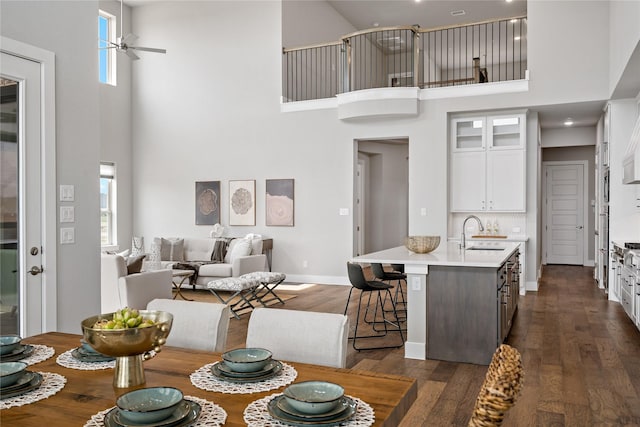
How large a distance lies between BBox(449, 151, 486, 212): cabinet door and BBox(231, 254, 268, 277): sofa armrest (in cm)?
327

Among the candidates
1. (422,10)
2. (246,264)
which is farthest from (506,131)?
(246,264)

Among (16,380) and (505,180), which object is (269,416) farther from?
(505,180)

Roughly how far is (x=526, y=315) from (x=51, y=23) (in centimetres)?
573

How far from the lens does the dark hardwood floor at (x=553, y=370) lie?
3.21 m

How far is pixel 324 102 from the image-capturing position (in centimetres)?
899

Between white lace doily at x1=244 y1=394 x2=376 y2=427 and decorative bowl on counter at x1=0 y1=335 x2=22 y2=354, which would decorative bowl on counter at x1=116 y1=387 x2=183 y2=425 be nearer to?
white lace doily at x1=244 y1=394 x2=376 y2=427

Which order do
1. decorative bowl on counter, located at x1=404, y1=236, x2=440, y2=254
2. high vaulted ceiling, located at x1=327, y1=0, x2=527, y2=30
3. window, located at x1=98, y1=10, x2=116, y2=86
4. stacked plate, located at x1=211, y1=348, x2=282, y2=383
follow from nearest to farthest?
stacked plate, located at x1=211, y1=348, x2=282, y2=383, decorative bowl on counter, located at x1=404, y1=236, x2=440, y2=254, window, located at x1=98, y1=10, x2=116, y2=86, high vaulted ceiling, located at x1=327, y1=0, x2=527, y2=30

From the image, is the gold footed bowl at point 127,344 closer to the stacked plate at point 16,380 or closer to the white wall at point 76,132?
the stacked plate at point 16,380

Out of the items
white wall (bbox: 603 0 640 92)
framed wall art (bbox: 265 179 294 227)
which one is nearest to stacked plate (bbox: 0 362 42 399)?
white wall (bbox: 603 0 640 92)

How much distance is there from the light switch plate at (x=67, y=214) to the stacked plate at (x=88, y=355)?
1924 millimetres

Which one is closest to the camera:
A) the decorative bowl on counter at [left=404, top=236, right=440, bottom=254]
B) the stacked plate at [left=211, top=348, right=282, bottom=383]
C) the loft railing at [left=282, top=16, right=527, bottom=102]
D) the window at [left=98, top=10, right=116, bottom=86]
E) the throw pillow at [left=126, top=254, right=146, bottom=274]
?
the stacked plate at [left=211, top=348, right=282, bottom=383]

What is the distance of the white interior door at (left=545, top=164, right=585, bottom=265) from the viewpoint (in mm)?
11562

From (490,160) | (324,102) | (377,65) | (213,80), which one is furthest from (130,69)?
(490,160)

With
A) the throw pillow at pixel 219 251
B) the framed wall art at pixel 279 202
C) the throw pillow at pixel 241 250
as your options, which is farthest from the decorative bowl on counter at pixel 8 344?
the framed wall art at pixel 279 202
